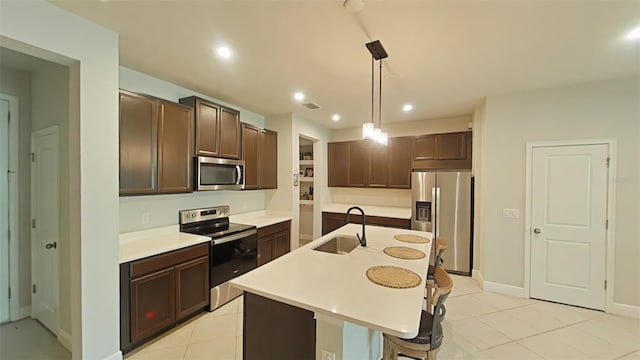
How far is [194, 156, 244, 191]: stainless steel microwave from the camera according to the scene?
121 inches

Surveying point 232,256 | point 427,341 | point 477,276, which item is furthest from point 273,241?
point 477,276

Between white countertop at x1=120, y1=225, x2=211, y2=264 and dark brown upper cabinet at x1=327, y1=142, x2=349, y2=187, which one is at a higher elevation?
dark brown upper cabinet at x1=327, y1=142, x2=349, y2=187

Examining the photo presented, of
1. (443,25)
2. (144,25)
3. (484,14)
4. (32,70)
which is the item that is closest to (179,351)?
(144,25)

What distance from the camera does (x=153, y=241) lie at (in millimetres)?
2691

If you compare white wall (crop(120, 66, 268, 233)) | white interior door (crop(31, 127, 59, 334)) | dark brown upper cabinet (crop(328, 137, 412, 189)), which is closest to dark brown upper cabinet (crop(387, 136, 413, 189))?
dark brown upper cabinet (crop(328, 137, 412, 189))

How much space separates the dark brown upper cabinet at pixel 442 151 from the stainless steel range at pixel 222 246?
10.9 feet

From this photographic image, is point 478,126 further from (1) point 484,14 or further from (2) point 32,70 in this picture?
(2) point 32,70

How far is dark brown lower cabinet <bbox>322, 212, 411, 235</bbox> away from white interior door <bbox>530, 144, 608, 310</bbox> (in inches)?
71.7

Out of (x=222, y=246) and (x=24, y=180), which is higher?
(x=24, y=180)

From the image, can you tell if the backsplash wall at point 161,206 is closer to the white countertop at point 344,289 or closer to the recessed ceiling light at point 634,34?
the white countertop at point 344,289

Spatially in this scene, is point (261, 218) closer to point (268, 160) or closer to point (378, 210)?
point (268, 160)

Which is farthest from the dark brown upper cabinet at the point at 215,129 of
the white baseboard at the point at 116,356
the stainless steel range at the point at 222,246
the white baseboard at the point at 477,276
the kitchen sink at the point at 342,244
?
the white baseboard at the point at 477,276

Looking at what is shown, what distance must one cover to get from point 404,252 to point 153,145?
2.61 m

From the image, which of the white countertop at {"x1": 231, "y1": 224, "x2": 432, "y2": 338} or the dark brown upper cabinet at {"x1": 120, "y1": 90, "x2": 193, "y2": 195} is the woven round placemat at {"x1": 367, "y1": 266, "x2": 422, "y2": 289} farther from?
the dark brown upper cabinet at {"x1": 120, "y1": 90, "x2": 193, "y2": 195}
